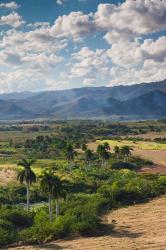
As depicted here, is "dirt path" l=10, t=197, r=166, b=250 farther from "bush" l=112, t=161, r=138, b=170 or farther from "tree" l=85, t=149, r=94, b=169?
"bush" l=112, t=161, r=138, b=170

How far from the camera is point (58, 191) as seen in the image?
80750mm

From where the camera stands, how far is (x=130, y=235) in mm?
71375

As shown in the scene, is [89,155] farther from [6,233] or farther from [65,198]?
[6,233]

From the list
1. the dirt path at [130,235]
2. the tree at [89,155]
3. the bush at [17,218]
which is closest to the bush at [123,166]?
the tree at [89,155]

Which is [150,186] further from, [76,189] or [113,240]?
[113,240]

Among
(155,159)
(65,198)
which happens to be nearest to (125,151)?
(155,159)

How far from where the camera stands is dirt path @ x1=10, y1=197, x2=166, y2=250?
65750 millimetres

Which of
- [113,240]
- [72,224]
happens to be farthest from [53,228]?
[113,240]

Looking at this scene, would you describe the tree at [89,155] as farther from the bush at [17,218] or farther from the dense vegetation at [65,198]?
the bush at [17,218]

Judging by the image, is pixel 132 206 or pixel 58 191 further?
pixel 132 206

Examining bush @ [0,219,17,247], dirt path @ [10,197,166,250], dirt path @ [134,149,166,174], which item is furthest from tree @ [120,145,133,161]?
bush @ [0,219,17,247]

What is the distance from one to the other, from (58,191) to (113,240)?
15.5m

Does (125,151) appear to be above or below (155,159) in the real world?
above

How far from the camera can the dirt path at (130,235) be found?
65.8 metres
